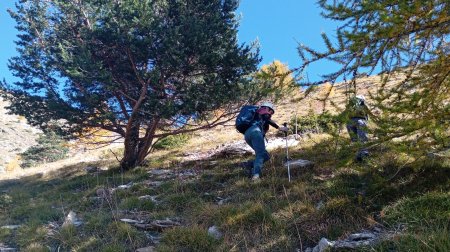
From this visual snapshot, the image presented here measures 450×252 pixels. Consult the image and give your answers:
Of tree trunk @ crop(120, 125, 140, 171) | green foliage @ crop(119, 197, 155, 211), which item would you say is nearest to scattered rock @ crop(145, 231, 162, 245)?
green foliage @ crop(119, 197, 155, 211)

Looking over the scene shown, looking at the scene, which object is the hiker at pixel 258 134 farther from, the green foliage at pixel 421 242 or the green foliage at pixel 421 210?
the green foliage at pixel 421 242

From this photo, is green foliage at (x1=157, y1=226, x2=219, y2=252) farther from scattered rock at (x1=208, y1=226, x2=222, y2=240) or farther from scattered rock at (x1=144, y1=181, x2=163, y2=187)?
scattered rock at (x1=144, y1=181, x2=163, y2=187)

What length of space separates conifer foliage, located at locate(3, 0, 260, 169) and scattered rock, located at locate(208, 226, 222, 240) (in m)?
4.58

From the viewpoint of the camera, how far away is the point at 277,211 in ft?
16.6

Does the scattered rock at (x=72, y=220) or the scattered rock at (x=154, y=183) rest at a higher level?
the scattered rock at (x=154, y=183)

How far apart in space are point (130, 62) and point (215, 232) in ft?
21.4

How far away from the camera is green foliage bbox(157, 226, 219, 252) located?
4.32 meters

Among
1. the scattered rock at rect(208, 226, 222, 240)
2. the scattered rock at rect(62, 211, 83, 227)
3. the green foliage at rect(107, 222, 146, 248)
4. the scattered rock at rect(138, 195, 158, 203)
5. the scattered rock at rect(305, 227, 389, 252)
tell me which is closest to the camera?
the scattered rock at rect(305, 227, 389, 252)

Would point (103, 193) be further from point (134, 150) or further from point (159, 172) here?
point (134, 150)

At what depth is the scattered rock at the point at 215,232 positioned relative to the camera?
4.55 m

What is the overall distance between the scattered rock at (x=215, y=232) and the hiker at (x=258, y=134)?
2.23 m

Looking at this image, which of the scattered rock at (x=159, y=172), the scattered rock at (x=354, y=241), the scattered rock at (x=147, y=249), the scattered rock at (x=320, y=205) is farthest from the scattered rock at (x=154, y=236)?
the scattered rock at (x=159, y=172)

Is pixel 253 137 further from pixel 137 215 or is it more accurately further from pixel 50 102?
pixel 50 102

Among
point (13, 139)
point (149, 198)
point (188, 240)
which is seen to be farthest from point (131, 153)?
point (13, 139)
